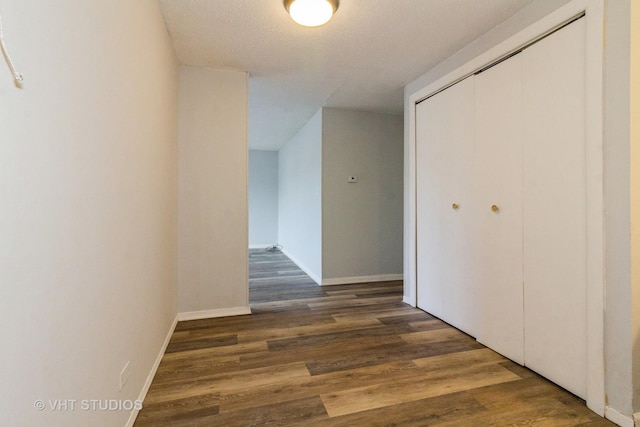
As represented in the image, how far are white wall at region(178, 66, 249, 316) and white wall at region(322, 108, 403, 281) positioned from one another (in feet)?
4.62

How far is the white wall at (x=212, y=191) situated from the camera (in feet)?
8.93

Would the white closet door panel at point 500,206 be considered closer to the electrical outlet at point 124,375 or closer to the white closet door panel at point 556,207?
the white closet door panel at point 556,207

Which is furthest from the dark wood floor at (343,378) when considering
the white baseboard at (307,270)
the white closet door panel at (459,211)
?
the white baseboard at (307,270)

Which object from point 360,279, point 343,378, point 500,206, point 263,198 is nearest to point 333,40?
point 500,206

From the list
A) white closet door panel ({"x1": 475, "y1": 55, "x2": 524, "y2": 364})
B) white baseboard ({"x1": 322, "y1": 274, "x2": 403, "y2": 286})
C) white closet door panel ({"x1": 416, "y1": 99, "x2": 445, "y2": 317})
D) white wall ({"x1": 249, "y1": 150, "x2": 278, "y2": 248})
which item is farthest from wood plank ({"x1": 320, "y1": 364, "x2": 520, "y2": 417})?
white wall ({"x1": 249, "y1": 150, "x2": 278, "y2": 248})

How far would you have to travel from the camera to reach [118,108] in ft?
4.11

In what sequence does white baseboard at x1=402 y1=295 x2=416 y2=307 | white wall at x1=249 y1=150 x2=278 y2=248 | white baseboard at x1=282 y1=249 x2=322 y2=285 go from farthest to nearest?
white wall at x1=249 y1=150 x2=278 y2=248
white baseboard at x1=282 y1=249 x2=322 y2=285
white baseboard at x1=402 y1=295 x2=416 y2=307

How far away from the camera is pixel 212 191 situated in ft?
9.13

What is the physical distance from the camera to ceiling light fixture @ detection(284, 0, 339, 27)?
1.75 m

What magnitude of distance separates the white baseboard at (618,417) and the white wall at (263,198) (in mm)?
6314

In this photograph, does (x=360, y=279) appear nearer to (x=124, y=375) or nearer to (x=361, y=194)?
(x=361, y=194)

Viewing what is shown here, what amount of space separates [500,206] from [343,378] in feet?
5.21

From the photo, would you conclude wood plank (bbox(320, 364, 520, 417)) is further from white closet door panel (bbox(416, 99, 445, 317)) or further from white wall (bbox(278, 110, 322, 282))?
white wall (bbox(278, 110, 322, 282))

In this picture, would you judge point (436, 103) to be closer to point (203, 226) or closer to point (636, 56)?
point (636, 56)
